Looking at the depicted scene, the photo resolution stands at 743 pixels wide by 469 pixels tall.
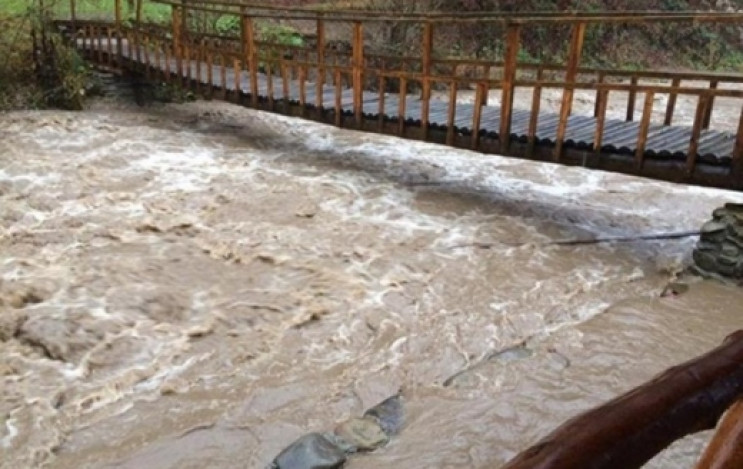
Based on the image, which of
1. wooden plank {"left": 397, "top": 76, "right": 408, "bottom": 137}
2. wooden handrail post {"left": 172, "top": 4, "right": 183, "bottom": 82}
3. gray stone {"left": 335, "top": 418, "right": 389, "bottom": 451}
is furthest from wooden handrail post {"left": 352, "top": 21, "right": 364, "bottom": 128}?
gray stone {"left": 335, "top": 418, "right": 389, "bottom": 451}

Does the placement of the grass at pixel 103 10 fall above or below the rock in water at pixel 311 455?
above

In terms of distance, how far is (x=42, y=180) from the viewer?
7.24m

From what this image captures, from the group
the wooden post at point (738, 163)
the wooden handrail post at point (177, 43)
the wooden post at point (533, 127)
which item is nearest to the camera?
the wooden post at point (738, 163)

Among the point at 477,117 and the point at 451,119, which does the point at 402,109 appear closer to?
the point at 451,119

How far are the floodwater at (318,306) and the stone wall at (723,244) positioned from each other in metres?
0.19

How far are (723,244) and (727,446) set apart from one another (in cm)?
476

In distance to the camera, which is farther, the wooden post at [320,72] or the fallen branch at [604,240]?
the wooden post at [320,72]

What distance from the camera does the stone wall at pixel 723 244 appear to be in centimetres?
491

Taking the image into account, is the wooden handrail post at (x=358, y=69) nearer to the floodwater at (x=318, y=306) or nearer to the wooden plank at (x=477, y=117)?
the floodwater at (x=318, y=306)

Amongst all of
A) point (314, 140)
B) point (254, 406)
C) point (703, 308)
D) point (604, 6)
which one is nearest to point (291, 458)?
point (254, 406)

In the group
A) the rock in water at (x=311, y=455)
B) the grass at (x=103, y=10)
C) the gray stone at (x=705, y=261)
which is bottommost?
the rock in water at (x=311, y=455)

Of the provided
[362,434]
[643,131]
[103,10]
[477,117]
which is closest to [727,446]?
[362,434]

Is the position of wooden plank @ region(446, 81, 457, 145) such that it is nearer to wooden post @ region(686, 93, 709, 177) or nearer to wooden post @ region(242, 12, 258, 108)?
wooden post @ region(686, 93, 709, 177)

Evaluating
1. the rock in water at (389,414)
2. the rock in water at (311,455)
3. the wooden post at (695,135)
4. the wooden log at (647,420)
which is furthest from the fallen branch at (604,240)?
the wooden log at (647,420)
